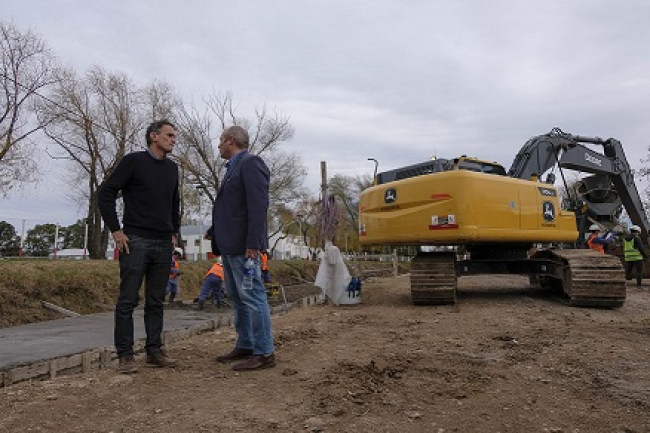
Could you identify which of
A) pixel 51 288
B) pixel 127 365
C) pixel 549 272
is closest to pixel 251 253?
pixel 127 365

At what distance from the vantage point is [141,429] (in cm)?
275

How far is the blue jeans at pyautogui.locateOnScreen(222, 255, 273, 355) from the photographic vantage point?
4.01 meters

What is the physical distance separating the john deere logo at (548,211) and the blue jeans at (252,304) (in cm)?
656

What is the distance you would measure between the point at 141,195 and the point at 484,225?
5.60m

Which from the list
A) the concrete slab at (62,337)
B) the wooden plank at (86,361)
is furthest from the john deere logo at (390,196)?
the wooden plank at (86,361)

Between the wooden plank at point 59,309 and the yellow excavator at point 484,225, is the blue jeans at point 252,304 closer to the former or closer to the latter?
the yellow excavator at point 484,225

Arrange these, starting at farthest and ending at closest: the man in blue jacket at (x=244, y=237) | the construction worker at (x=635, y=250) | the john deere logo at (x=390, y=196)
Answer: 1. the construction worker at (x=635, y=250)
2. the john deere logo at (x=390, y=196)
3. the man in blue jacket at (x=244, y=237)

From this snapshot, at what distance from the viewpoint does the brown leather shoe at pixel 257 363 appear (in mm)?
3873

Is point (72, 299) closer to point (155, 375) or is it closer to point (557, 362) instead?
point (155, 375)

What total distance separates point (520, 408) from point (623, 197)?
12.3 m

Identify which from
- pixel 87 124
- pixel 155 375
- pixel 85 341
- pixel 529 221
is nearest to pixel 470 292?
pixel 529 221

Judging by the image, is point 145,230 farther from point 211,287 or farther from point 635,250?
point 635,250

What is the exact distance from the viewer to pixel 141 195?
4152 millimetres

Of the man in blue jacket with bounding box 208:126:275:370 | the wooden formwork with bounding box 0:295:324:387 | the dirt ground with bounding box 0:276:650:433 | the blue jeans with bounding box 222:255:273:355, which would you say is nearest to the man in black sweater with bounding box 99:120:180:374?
the dirt ground with bounding box 0:276:650:433
